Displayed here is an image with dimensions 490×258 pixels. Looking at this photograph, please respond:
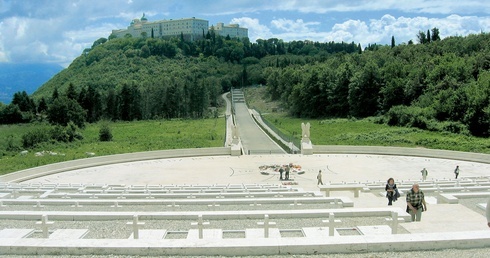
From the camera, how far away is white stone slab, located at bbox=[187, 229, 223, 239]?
10.7 meters

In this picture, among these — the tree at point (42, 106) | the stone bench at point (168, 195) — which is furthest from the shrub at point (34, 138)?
the tree at point (42, 106)

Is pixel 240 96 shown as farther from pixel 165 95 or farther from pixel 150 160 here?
pixel 150 160

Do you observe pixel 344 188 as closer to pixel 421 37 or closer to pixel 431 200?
pixel 431 200

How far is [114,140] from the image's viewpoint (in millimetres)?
52406

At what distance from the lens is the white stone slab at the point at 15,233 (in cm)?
1106

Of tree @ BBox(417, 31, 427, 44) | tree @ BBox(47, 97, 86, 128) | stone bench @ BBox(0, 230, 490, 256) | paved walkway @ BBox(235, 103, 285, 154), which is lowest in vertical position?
paved walkway @ BBox(235, 103, 285, 154)

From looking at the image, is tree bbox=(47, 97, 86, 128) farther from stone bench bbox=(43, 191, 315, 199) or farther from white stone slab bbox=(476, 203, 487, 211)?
white stone slab bbox=(476, 203, 487, 211)

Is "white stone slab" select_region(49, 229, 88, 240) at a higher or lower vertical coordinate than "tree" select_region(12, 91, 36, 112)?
lower

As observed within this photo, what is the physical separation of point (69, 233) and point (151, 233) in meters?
2.18

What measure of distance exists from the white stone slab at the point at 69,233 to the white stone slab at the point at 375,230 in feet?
23.6

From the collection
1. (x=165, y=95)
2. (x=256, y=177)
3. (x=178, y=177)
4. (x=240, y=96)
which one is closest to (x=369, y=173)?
(x=256, y=177)

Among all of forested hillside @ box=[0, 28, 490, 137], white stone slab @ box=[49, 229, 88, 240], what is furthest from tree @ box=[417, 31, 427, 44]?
white stone slab @ box=[49, 229, 88, 240]

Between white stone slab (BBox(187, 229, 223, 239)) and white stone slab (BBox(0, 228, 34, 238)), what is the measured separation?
419 centimetres

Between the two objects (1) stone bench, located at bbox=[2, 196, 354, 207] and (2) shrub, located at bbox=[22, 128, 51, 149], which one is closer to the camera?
(1) stone bench, located at bbox=[2, 196, 354, 207]
